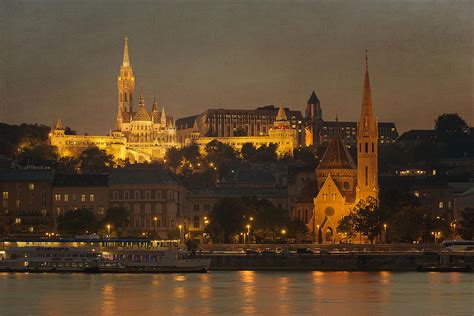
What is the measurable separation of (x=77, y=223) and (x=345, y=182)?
120 feet

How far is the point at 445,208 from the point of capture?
16812 cm

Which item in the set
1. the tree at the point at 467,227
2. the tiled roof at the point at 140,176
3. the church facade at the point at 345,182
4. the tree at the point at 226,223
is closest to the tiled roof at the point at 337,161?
the church facade at the point at 345,182

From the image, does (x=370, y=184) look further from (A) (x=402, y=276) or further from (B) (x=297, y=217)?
(A) (x=402, y=276)

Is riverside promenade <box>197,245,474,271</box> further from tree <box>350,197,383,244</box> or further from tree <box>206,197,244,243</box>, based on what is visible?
tree <box>206,197,244,243</box>

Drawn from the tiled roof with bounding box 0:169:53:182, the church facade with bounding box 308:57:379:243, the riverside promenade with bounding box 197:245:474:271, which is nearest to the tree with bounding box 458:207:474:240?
the riverside promenade with bounding box 197:245:474:271

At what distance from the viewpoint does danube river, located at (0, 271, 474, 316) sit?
243 feet

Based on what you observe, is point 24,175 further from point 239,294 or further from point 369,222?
point 239,294

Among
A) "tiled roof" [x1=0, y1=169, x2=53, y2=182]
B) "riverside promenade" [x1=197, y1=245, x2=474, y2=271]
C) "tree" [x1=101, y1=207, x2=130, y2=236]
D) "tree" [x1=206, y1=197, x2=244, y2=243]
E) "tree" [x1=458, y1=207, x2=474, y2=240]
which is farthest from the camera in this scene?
"tiled roof" [x1=0, y1=169, x2=53, y2=182]

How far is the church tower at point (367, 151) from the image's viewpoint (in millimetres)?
151875

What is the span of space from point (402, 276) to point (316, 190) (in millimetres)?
57682

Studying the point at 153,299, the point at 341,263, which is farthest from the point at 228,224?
the point at 153,299

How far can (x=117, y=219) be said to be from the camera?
137 metres

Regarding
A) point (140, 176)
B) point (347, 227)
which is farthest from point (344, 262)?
point (140, 176)

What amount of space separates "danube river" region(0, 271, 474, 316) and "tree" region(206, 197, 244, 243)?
33.8 m
